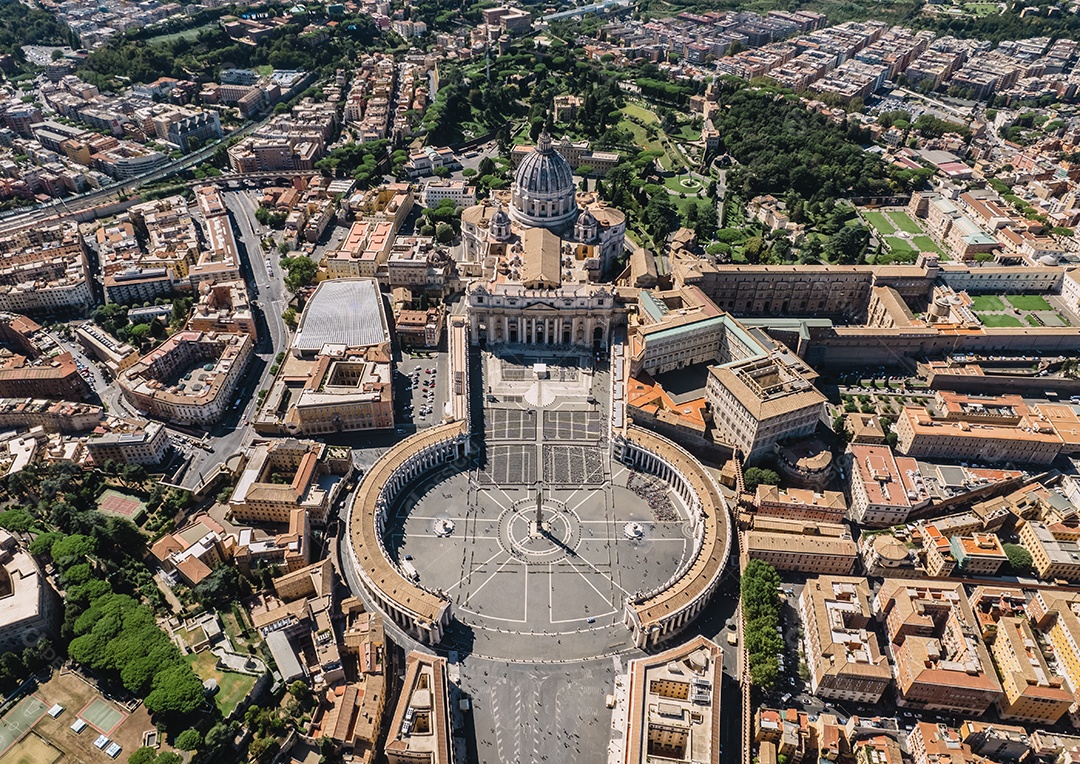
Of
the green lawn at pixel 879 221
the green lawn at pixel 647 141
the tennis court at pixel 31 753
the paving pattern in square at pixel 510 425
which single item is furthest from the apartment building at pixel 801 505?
the green lawn at pixel 647 141

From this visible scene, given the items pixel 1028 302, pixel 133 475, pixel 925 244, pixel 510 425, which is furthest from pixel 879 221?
pixel 133 475

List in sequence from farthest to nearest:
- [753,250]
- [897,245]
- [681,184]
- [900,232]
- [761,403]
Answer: [681,184] < [900,232] < [897,245] < [753,250] < [761,403]

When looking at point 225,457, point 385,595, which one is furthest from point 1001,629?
point 225,457

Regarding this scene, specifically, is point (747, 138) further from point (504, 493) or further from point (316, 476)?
point (316, 476)

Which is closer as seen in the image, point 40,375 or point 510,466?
point 510,466

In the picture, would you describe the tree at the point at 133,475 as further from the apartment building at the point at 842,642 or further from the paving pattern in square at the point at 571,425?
the apartment building at the point at 842,642

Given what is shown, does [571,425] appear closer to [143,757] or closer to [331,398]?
[331,398]

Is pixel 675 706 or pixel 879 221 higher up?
pixel 879 221
